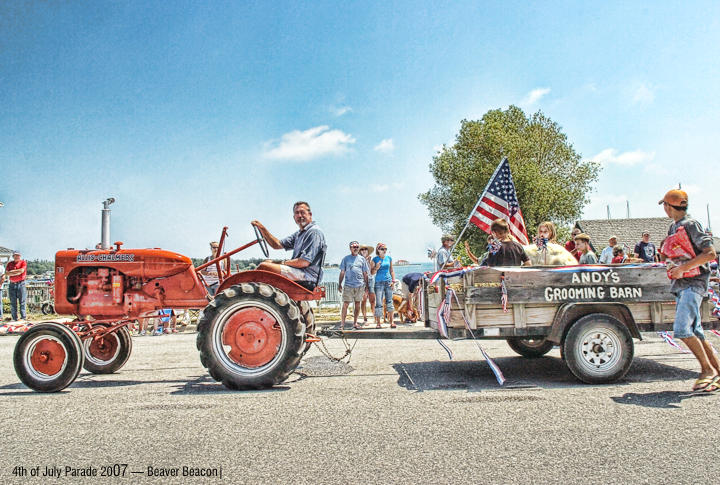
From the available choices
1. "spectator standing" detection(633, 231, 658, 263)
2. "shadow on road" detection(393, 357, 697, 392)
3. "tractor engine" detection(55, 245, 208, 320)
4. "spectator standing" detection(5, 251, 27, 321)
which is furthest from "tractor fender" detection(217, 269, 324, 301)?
"spectator standing" detection(5, 251, 27, 321)

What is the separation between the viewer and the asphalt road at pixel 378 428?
2.97 metres

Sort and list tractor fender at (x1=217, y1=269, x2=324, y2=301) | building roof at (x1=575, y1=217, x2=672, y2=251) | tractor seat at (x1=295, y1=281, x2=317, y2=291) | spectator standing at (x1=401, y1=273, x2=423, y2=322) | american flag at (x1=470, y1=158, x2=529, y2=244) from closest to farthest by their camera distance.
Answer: tractor fender at (x1=217, y1=269, x2=324, y2=301) < tractor seat at (x1=295, y1=281, x2=317, y2=291) < american flag at (x1=470, y1=158, x2=529, y2=244) < spectator standing at (x1=401, y1=273, x2=423, y2=322) < building roof at (x1=575, y1=217, x2=672, y2=251)

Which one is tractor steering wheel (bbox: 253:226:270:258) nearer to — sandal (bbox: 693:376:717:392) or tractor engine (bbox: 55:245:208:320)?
tractor engine (bbox: 55:245:208:320)

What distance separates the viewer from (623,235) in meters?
51.7

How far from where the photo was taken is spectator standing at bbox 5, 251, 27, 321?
13.0m

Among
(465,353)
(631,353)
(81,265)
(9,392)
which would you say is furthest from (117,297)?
(631,353)

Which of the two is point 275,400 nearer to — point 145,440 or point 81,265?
point 145,440

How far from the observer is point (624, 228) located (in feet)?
→ 174

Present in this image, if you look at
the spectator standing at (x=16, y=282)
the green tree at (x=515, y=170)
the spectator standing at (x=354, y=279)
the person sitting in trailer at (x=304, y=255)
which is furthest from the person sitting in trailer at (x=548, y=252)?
the green tree at (x=515, y=170)

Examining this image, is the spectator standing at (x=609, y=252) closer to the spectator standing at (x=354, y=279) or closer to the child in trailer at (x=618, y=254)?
the child in trailer at (x=618, y=254)

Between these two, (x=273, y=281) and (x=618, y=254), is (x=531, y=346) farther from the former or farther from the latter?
(x=618, y=254)

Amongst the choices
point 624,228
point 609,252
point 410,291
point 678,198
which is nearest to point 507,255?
point 678,198

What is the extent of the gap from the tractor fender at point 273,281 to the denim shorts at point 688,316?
3599 millimetres

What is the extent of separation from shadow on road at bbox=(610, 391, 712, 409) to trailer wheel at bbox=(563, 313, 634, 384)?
0.44 meters
